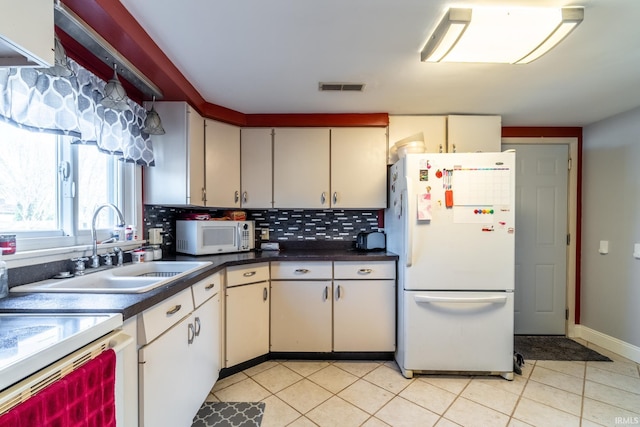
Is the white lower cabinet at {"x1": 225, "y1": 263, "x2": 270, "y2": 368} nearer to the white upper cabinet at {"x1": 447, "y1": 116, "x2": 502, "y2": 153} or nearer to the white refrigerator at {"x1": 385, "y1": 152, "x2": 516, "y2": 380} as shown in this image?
the white refrigerator at {"x1": 385, "y1": 152, "x2": 516, "y2": 380}

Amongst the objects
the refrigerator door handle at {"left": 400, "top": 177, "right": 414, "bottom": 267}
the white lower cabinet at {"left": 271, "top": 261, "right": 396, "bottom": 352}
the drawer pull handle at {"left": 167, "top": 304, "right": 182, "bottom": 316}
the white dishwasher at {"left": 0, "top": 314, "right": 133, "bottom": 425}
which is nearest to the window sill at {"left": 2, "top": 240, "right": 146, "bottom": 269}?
the white dishwasher at {"left": 0, "top": 314, "right": 133, "bottom": 425}

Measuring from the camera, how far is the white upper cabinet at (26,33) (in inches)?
29.5

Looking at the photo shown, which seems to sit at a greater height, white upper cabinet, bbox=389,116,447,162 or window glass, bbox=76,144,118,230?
white upper cabinet, bbox=389,116,447,162

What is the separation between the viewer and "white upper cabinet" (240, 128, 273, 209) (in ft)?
8.38

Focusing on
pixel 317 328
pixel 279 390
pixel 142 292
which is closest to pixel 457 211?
A: pixel 317 328

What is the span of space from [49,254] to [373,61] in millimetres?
2027

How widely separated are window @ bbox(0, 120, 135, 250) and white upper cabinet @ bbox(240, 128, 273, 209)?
1017mm

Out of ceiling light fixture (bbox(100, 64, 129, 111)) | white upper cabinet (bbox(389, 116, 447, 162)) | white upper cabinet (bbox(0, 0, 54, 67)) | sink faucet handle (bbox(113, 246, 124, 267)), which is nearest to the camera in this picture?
white upper cabinet (bbox(0, 0, 54, 67))

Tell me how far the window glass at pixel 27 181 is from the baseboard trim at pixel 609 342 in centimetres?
428

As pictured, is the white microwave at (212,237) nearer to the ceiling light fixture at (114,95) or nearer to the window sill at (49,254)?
the window sill at (49,254)

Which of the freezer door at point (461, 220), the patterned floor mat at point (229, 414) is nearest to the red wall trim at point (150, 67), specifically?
the freezer door at point (461, 220)

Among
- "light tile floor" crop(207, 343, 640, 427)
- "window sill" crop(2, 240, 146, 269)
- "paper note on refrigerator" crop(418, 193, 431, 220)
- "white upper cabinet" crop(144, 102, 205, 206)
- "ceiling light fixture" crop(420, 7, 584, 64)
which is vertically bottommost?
"light tile floor" crop(207, 343, 640, 427)

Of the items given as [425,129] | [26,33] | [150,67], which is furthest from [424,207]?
[26,33]

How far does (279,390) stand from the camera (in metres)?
1.94
